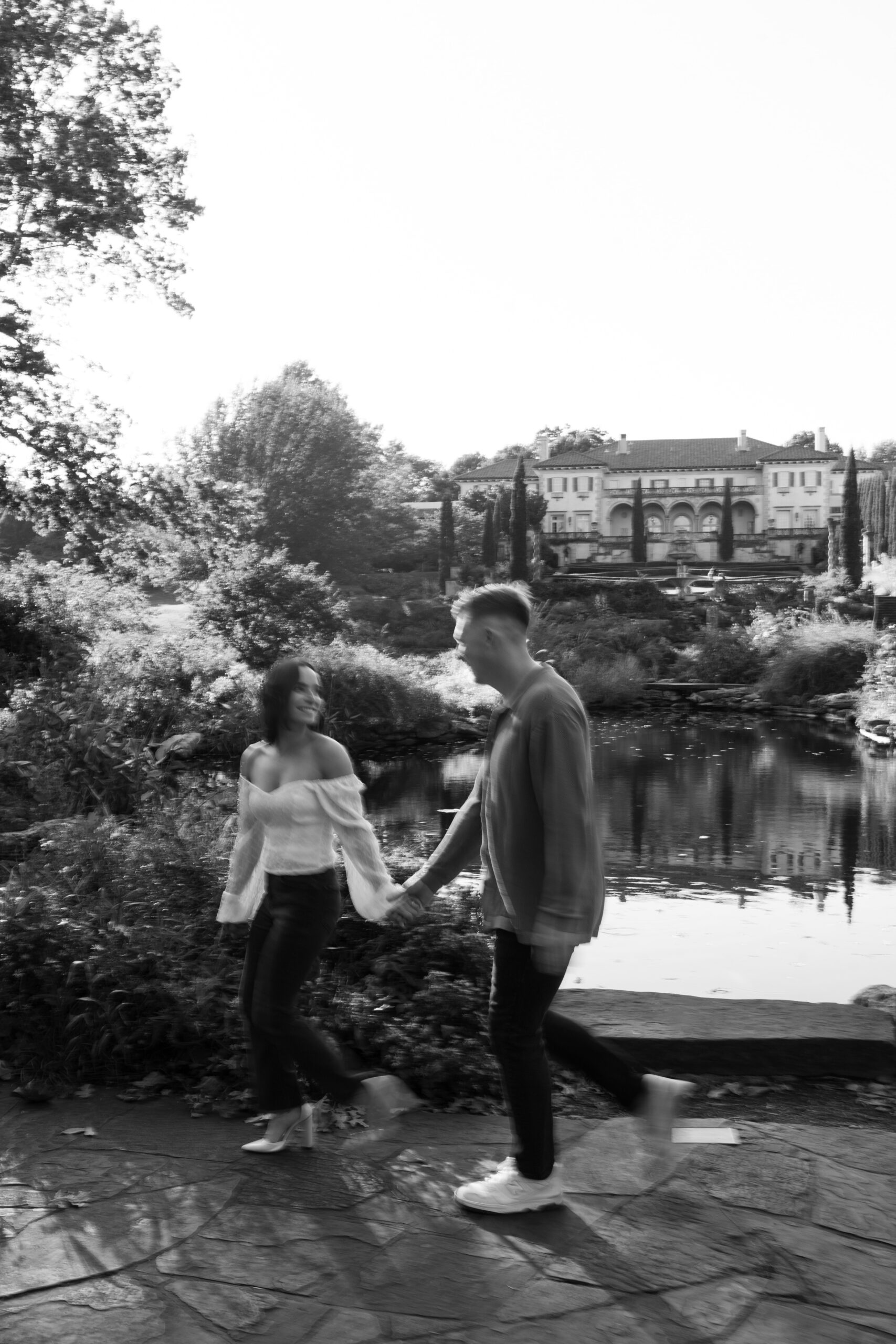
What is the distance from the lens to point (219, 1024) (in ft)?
13.3

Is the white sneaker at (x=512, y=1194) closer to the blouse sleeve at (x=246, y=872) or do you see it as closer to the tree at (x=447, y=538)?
the blouse sleeve at (x=246, y=872)

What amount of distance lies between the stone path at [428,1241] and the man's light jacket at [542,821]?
2.43 feet

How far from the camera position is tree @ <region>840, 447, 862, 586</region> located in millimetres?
48500

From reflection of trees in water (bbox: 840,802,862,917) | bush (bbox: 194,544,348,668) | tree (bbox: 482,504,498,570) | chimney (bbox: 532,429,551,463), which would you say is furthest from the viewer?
chimney (bbox: 532,429,551,463)

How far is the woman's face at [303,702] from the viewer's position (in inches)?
137

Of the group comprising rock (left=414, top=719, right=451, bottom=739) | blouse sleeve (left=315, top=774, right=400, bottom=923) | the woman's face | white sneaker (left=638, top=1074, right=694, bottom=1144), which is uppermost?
the woman's face

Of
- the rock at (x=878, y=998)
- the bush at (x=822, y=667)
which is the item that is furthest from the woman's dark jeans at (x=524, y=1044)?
the bush at (x=822, y=667)

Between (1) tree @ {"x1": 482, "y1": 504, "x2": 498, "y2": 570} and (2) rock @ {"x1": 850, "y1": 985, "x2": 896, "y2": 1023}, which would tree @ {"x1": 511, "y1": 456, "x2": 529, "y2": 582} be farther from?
(2) rock @ {"x1": 850, "y1": 985, "x2": 896, "y2": 1023}

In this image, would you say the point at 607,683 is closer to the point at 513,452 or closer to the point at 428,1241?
the point at 428,1241

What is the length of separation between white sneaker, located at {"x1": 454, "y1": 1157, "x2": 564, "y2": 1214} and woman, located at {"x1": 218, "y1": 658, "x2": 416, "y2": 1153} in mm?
438

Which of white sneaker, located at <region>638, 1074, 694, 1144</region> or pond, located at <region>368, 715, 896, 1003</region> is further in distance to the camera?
pond, located at <region>368, 715, 896, 1003</region>

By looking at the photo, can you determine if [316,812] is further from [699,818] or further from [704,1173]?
[699,818]

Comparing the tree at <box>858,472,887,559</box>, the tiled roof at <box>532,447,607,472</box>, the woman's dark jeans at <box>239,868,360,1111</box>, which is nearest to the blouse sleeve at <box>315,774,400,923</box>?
the woman's dark jeans at <box>239,868,360,1111</box>

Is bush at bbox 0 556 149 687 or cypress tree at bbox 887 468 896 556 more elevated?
cypress tree at bbox 887 468 896 556
